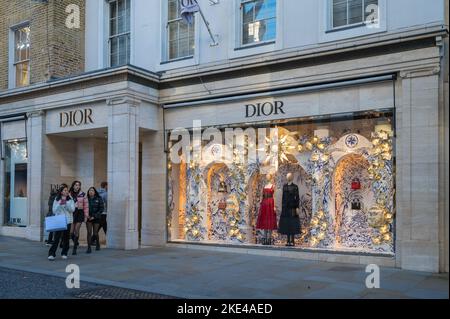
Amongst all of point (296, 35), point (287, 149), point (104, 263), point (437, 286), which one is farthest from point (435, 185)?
point (104, 263)

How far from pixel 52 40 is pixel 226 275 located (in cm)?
944

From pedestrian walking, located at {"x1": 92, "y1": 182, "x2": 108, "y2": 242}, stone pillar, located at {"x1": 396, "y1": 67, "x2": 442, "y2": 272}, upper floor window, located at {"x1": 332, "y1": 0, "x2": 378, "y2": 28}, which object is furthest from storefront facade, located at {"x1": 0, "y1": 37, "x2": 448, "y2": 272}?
upper floor window, located at {"x1": 332, "y1": 0, "x2": 378, "y2": 28}

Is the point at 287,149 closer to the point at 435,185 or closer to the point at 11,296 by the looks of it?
the point at 435,185

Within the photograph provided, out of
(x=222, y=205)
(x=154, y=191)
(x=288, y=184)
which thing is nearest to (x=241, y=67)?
(x=288, y=184)

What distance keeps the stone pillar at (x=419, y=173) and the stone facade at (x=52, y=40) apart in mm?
9720

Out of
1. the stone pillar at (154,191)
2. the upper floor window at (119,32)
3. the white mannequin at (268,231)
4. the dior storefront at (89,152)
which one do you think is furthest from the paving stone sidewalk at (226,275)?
the upper floor window at (119,32)

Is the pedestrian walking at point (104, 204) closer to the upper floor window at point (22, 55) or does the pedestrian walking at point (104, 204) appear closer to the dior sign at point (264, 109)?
the upper floor window at point (22, 55)

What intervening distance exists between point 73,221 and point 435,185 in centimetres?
812

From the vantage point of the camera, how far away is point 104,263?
1064cm

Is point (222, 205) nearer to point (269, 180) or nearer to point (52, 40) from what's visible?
point (269, 180)

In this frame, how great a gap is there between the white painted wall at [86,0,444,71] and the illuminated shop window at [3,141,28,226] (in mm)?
3566

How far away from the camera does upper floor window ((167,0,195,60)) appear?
13562 mm

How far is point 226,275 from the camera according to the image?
9242mm

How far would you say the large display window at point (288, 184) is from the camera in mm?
10891
